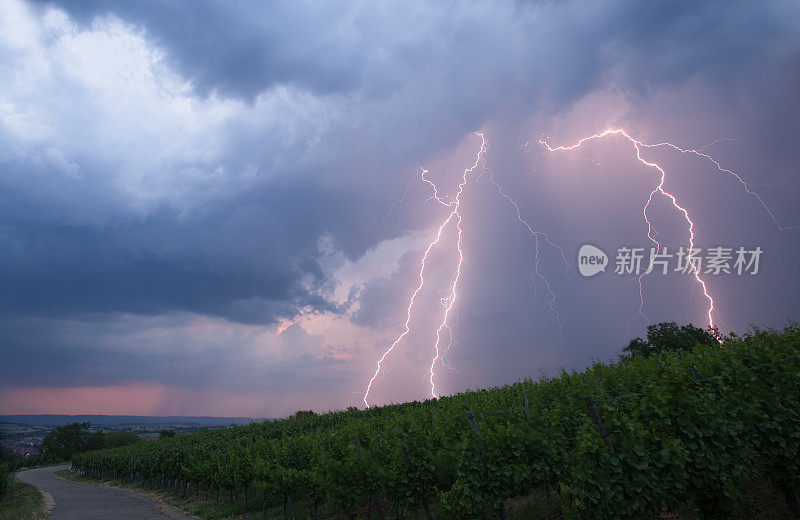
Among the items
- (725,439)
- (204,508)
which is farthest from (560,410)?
(204,508)

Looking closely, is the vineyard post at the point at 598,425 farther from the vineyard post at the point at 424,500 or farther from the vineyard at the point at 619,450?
the vineyard post at the point at 424,500

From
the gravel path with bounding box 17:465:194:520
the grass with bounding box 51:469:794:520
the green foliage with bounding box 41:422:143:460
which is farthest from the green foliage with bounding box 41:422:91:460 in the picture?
the grass with bounding box 51:469:794:520

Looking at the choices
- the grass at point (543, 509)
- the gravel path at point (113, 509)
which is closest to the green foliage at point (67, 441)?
the gravel path at point (113, 509)

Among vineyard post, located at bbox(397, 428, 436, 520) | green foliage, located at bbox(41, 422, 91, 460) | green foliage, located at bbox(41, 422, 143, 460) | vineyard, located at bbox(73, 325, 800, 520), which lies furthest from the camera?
green foliage, located at bbox(41, 422, 143, 460)

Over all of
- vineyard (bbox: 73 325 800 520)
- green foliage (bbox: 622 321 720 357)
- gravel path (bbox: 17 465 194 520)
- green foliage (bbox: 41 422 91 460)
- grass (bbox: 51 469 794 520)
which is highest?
green foliage (bbox: 622 321 720 357)

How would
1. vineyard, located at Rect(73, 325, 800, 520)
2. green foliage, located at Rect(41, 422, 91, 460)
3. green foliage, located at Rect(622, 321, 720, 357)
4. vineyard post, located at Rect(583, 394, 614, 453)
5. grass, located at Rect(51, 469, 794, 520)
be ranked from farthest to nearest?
green foliage, located at Rect(41, 422, 91, 460) → green foliage, located at Rect(622, 321, 720, 357) → grass, located at Rect(51, 469, 794, 520) → vineyard post, located at Rect(583, 394, 614, 453) → vineyard, located at Rect(73, 325, 800, 520)

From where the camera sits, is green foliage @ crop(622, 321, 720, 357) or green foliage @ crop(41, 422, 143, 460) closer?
green foliage @ crop(622, 321, 720, 357)

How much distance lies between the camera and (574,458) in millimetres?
6777

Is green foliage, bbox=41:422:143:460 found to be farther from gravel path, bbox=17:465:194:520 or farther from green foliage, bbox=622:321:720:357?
green foliage, bbox=622:321:720:357

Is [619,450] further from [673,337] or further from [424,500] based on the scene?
[673,337]

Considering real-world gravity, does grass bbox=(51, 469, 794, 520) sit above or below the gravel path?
above

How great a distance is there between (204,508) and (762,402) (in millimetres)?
21668

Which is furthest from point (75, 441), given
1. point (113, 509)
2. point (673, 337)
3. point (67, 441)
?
point (673, 337)

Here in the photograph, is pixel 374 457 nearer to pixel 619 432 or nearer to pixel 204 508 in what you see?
pixel 619 432
